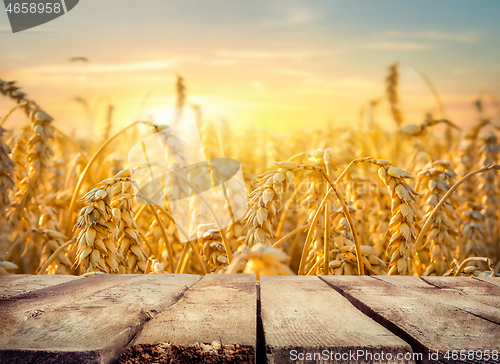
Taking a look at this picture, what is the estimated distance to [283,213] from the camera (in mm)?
1822

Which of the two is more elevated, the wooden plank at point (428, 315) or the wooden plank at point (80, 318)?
the wooden plank at point (80, 318)

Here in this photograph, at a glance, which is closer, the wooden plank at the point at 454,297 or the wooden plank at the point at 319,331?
the wooden plank at the point at 319,331

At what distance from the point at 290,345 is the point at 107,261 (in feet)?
3.03

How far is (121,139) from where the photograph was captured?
11.3 feet

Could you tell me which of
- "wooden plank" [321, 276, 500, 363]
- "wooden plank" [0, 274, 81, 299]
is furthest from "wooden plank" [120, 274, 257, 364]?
"wooden plank" [0, 274, 81, 299]

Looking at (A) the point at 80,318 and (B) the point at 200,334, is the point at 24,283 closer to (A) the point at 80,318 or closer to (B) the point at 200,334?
(A) the point at 80,318

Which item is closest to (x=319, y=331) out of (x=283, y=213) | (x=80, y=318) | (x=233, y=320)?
(x=233, y=320)

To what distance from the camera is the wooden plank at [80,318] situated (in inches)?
16.5

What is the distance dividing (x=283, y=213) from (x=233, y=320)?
134 cm

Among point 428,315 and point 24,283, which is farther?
point 24,283

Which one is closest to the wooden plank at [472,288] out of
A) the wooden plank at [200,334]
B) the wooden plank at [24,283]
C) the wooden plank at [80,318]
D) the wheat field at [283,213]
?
the wheat field at [283,213]

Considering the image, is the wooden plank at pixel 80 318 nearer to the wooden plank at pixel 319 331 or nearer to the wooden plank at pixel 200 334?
the wooden plank at pixel 200 334

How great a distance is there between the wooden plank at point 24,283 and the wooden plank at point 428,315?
631 millimetres

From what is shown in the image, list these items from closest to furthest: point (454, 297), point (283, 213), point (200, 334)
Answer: point (200, 334) → point (454, 297) → point (283, 213)
